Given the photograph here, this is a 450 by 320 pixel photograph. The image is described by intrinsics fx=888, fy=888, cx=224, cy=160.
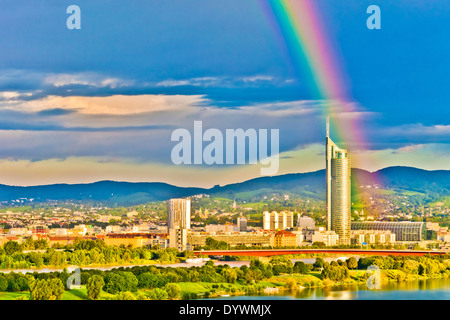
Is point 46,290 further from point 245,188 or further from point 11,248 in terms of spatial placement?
point 245,188

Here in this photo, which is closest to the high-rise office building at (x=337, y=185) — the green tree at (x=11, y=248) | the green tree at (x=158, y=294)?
the green tree at (x=11, y=248)

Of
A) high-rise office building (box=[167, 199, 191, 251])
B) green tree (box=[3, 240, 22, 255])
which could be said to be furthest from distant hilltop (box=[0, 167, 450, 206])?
green tree (box=[3, 240, 22, 255])

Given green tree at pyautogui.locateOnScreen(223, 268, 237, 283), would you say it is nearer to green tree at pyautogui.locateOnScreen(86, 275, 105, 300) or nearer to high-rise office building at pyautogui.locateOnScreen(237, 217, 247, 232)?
green tree at pyautogui.locateOnScreen(86, 275, 105, 300)

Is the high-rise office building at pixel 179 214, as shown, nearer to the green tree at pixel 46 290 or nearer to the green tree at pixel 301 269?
the green tree at pixel 301 269

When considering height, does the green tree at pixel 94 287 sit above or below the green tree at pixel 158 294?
above

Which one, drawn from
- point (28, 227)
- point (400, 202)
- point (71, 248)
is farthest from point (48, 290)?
point (400, 202)

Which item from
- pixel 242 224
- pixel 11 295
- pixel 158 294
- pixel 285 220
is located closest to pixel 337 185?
pixel 285 220
